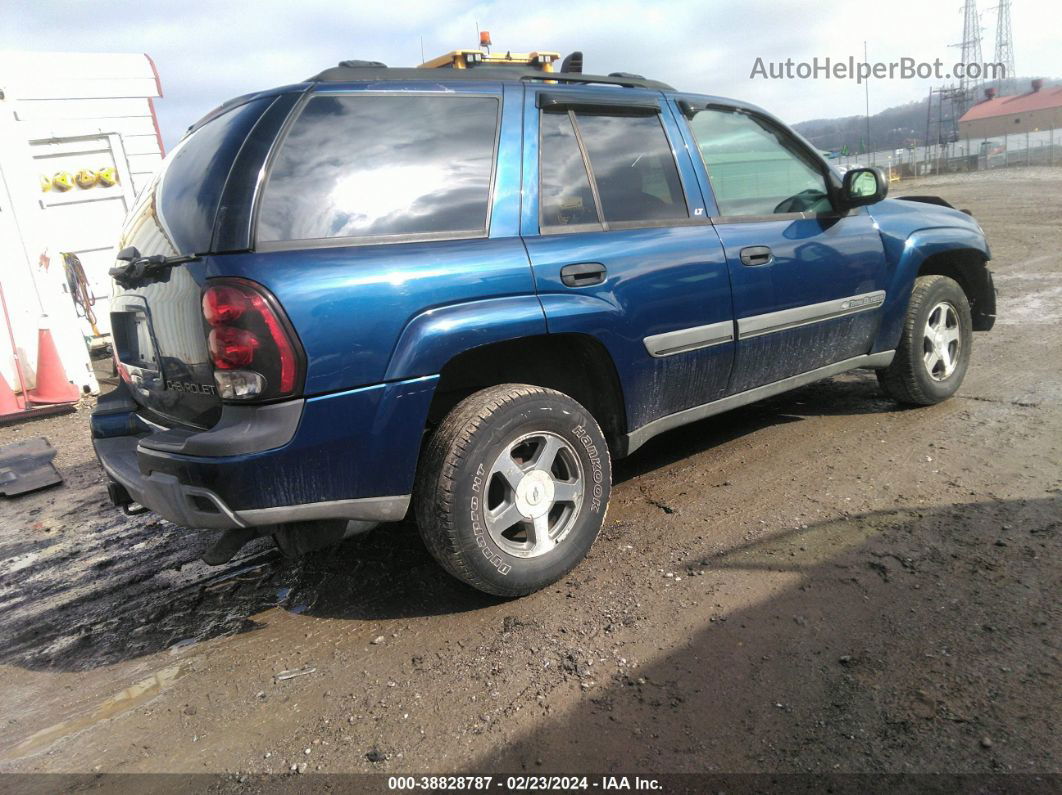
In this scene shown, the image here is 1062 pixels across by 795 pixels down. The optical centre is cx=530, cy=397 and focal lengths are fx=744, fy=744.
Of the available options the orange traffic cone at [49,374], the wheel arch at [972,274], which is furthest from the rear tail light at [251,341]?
the orange traffic cone at [49,374]

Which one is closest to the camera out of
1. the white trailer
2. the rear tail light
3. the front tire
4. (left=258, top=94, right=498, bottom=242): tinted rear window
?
the rear tail light

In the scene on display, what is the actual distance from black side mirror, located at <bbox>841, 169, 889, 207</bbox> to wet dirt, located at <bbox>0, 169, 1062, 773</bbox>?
53.1 inches

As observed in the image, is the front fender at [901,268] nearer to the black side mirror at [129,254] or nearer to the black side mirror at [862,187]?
the black side mirror at [862,187]

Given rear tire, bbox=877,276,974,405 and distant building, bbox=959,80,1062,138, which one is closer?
rear tire, bbox=877,276,974,405

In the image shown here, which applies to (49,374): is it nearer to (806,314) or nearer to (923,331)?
(806,314)

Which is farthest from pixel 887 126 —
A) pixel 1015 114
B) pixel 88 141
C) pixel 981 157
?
pixel 88 141

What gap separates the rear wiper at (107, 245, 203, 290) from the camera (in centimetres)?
251

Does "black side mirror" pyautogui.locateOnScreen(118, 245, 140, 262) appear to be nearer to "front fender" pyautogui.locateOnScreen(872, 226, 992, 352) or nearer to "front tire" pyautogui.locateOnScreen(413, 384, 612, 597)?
"front tire" pyautogui.locateOnScreen(413, 384, 612, 597)

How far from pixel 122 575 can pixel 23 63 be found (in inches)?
358

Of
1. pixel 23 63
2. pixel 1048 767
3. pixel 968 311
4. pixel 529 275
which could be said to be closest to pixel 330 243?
pixel 529 275

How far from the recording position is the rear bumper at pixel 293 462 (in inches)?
92.3

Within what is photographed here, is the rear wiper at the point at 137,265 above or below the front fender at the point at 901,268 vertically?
above

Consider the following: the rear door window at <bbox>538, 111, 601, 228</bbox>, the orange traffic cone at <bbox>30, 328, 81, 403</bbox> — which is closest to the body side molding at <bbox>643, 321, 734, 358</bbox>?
the rear door window at <bbox>538, 111, 601, 228</bbox>

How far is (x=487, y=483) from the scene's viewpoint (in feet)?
8.97
